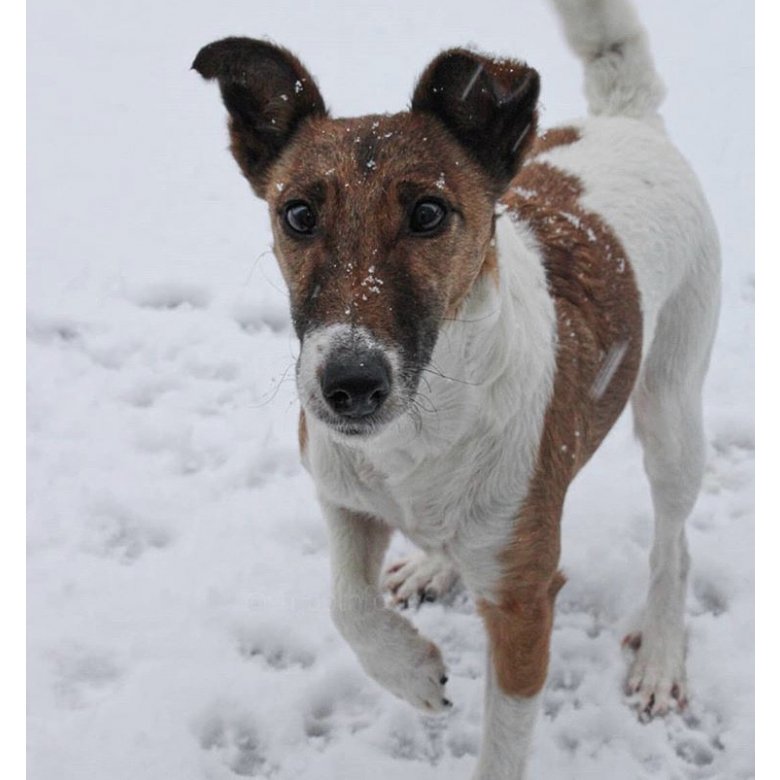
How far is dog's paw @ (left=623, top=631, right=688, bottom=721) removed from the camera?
158 inches

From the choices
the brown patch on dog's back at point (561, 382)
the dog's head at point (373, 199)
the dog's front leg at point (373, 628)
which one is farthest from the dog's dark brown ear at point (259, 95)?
the dog's front leg at point (373, 628)

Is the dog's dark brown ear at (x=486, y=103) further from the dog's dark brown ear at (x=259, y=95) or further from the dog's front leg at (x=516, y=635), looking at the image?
the dog's front leg at (x=516, y=635)

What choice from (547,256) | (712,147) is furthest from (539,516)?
(712,147)

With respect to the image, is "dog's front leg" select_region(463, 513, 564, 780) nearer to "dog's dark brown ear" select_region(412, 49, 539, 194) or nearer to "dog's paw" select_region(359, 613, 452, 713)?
"dog's paw" select_region(359, 613, 452, 713)

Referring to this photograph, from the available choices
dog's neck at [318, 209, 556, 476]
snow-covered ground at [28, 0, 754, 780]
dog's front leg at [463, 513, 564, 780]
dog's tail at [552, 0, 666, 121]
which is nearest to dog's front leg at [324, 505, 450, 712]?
dog's front leg at [463, 513, 564, 780]

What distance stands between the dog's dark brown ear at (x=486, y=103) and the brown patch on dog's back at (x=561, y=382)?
1.91 feet

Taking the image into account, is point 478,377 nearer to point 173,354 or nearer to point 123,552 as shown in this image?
point 123,552

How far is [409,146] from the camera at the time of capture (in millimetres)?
2717

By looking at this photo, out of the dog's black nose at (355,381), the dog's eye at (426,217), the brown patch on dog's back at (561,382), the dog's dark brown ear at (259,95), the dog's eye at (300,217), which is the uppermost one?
the dog's dark brown ear at (259,95)

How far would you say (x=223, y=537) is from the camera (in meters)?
4.59

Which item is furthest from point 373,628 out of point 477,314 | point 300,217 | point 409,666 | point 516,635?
point 300,217

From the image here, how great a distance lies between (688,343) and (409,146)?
171cm

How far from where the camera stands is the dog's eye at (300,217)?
8.65 feet

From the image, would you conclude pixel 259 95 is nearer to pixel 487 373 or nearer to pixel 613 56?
pixel 487 373
